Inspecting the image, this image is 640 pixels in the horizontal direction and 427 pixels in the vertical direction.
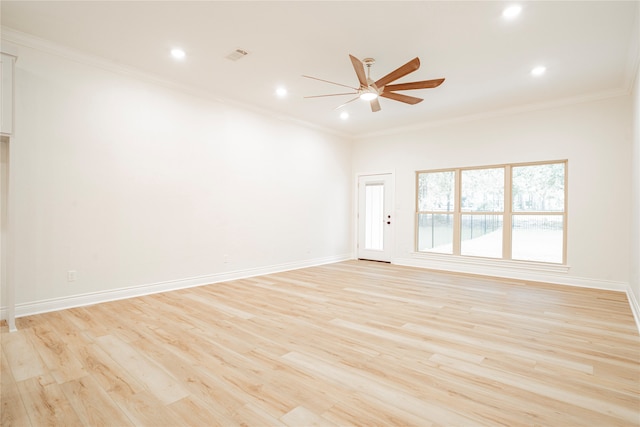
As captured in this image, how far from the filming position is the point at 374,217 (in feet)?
25.5

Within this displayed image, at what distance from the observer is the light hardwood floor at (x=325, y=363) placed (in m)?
1.82

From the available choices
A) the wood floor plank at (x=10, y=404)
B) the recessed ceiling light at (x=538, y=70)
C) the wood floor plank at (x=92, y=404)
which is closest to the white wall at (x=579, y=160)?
the recessed ceiling light at (x=538, y=70)

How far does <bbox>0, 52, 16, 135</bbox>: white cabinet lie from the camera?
2943 mm

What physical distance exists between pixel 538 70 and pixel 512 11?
1.67m

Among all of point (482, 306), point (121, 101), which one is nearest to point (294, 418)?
point (482, 306)

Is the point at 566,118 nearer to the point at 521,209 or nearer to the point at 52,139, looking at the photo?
the point at 521,209

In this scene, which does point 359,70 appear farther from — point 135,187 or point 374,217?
point 374,217

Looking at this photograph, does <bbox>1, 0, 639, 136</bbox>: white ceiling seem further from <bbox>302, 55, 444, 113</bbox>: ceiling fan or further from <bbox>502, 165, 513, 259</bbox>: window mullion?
<bbox>502, 165, 513, 259</bbox>: window mullion

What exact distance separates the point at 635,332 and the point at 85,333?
5222mm

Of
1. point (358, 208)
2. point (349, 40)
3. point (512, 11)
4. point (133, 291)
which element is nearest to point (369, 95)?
point (349, 40)

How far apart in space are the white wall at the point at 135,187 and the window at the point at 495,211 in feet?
9.52

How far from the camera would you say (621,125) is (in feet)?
16.1

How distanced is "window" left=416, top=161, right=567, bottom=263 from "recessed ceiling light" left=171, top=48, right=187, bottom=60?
16.7ft

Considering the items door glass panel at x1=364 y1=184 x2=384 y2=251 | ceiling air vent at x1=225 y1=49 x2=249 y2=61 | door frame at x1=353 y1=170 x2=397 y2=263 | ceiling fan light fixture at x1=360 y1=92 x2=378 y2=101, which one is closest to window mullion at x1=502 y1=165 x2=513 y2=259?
door frame at x1=353 y1=170 x2=397 y2=263
